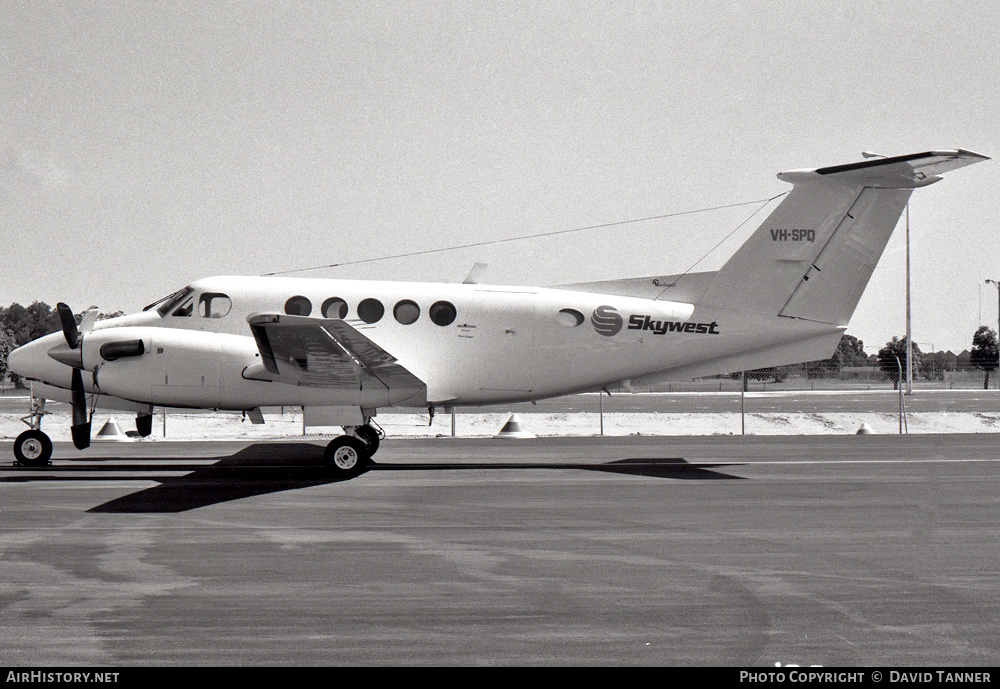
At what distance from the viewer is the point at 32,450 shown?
14.7 metres

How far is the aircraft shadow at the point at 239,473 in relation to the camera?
36.1 feet

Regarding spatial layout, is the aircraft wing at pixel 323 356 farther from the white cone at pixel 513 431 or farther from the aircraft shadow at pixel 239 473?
the white cone at pixel 513 431

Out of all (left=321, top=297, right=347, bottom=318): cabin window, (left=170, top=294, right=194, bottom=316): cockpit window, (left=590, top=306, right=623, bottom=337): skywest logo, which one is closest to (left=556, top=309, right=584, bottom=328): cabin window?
(left=590, top=306, right=623, bottom=337): skywest logo

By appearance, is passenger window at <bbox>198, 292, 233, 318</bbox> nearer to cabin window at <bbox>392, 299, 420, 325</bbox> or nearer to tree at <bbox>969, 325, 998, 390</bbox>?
cabin window at <bbox>392, 299, 420, 325</bbox>

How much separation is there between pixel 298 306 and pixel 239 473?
3066 mm

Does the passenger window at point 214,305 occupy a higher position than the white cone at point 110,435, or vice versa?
the passenger window at point 214,305

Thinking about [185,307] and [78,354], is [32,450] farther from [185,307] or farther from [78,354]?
[185,307]

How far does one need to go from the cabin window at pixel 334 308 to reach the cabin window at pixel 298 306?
27 centimetres

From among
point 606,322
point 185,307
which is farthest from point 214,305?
point 606,322

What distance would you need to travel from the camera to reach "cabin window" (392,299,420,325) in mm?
15273

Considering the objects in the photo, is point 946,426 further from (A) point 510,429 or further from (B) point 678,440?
(A) point 510,429

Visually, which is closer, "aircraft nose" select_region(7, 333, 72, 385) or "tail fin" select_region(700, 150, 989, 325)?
"aircraft nose" select_region(7, 333, 72, 385)

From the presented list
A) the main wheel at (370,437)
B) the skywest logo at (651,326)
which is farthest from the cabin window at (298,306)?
the skywest logo at (651,326)

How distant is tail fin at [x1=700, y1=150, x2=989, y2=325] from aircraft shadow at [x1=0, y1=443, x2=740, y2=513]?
132 inches
